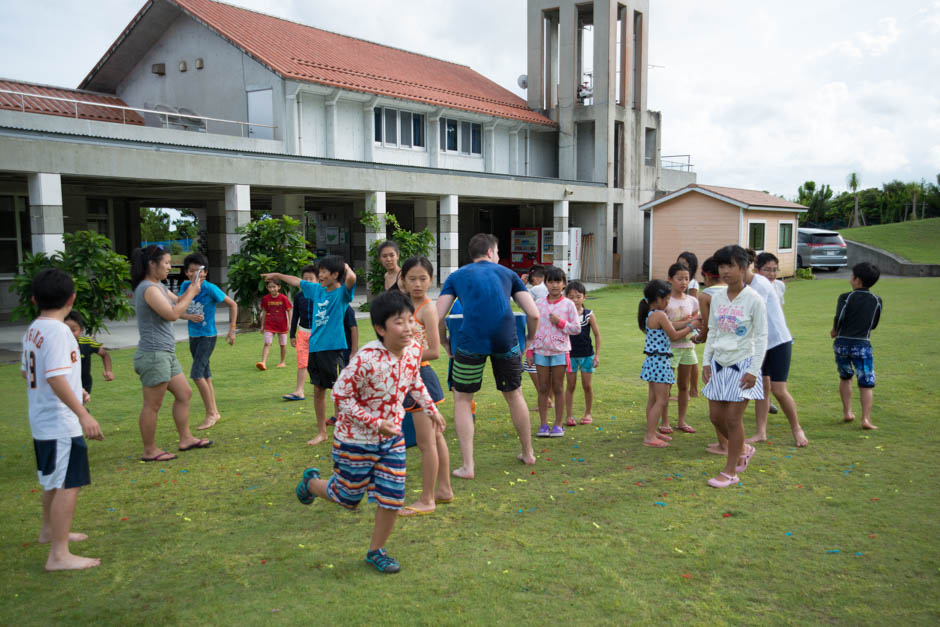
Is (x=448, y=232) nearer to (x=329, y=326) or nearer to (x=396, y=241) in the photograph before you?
(x=396, y=241)

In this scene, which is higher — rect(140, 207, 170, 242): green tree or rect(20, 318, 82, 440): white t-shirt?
rect(140, 207, 170, 242): green tree

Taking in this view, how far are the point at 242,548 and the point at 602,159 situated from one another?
28.5 meters

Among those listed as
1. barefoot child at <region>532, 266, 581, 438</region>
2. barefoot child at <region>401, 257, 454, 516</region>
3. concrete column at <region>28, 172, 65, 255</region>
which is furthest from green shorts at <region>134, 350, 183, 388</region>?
concrete column at <region>28, 172, 65, 255</region>

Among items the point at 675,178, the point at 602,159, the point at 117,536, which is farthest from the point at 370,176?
the point at 675,178

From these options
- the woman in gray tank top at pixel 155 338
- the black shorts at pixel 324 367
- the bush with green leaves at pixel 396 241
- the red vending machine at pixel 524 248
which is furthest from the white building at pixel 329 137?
the black shorts at pixel 324 367

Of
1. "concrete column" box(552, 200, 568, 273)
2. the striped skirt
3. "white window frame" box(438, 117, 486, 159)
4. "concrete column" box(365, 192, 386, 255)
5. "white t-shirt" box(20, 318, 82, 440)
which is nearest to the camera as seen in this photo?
"white t-shirt" box(20, 318, 82, 440)

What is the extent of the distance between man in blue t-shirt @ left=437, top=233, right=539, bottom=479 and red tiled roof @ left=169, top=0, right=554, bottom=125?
59.0 ft

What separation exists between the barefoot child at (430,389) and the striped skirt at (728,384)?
2.06 m

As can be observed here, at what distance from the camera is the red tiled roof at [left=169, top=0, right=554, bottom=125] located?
22.6 metres

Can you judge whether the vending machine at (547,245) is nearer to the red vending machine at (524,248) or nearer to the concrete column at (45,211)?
the red vending machine at (524,248)

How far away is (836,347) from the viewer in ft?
23.3

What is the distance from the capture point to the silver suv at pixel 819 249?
107 ft

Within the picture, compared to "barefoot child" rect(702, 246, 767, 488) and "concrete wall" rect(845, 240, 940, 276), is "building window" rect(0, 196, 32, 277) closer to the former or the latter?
"barefoot child" rect(702, 246, 767, 488)

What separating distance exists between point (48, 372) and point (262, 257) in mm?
11099
